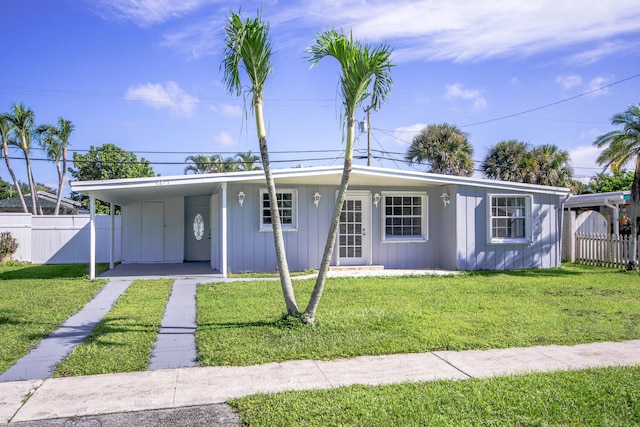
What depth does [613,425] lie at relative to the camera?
3664 mm

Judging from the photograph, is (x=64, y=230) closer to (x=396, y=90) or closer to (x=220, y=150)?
(x=396, y=90)

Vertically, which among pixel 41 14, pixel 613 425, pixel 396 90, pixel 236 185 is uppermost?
pixel 41 14

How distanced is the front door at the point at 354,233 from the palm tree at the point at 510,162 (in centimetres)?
1401

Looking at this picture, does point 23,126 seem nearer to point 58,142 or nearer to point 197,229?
point 58,142

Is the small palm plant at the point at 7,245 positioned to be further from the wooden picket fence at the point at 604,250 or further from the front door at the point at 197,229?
the wooden picket fence at the point at 604,250

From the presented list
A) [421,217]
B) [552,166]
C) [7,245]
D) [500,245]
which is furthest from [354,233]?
[552,166]

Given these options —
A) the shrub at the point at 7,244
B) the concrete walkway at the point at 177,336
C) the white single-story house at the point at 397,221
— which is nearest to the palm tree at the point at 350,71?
the concrete walkway at the point at 177,336

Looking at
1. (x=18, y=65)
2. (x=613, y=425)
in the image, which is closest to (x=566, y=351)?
(x=613, y=425)

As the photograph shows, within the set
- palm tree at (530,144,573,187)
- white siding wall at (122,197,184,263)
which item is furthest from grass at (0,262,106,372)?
palm tree at (530,144,573,187)

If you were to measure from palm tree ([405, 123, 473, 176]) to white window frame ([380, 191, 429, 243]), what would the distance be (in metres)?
10.7

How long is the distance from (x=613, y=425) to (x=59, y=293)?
30.5ft

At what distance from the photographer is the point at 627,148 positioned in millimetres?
13023

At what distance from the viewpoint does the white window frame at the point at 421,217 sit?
13.7 metres

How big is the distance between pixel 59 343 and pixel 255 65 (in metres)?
4.18
